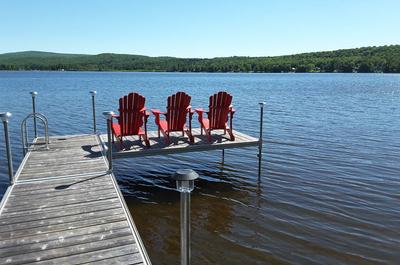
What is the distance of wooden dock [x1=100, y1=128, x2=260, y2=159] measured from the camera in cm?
717

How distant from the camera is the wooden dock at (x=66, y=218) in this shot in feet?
11.9

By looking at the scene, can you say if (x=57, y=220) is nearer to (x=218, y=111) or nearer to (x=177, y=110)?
(x=177, y=110)

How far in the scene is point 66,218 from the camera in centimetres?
438

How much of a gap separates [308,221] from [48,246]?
429 centimetres

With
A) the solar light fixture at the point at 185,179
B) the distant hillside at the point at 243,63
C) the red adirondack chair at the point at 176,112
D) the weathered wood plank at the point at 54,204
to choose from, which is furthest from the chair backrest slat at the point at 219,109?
the distant hillside at the point at 243,63

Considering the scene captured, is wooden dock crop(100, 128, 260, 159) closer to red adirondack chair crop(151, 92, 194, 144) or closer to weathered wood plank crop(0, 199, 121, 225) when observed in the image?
red adirondack chair crop(151, 92, 194, 144)

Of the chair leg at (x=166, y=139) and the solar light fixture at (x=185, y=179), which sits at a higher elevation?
the solar light fixture at (x=185, y=179)

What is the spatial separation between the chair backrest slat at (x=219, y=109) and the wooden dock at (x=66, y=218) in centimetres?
270

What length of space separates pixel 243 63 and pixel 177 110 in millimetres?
125248

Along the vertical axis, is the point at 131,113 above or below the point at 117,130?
above

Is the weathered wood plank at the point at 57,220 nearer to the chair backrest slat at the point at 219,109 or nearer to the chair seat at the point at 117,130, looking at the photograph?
the chair seat at the point at 117,130

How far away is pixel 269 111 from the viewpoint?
20062 millimetres

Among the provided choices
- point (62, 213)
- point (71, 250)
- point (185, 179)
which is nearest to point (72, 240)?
point (71, 250)

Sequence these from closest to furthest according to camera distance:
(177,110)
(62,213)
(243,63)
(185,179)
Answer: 1. (185,179)
2. (62,213)
3. (177,110)
4. (243,63)
